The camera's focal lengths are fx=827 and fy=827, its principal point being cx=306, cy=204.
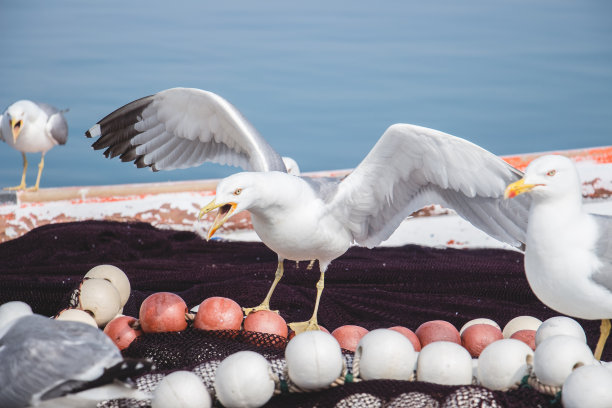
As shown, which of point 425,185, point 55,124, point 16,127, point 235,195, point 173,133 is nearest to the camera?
point 235,195

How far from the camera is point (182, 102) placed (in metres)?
2.41

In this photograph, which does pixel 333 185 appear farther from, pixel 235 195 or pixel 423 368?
pixel 423 368

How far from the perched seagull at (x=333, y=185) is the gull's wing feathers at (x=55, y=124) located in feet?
9.18

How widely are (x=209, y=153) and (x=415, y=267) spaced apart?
76 centimetres

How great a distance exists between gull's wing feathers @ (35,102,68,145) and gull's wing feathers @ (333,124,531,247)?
11.3 ft

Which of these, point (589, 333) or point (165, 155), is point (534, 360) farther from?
point (165, 155)

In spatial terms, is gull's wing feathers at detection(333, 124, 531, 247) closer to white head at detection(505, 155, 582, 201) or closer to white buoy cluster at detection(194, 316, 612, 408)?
white head at detection(505, 155, 582, 201)

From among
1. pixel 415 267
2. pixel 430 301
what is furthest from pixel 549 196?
pixel 415 267

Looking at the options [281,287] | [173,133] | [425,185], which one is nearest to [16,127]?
[173,133]

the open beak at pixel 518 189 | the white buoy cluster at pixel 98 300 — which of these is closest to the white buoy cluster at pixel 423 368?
the open beak at pixel 518 189

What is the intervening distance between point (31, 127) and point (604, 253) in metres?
4.30

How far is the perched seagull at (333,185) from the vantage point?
190 centimetres

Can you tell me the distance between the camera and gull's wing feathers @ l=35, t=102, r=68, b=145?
5.18m

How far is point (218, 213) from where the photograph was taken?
1.82 meters
